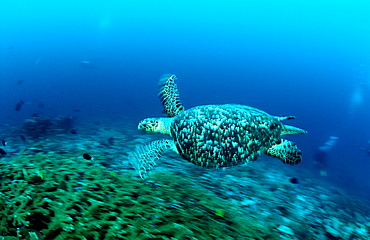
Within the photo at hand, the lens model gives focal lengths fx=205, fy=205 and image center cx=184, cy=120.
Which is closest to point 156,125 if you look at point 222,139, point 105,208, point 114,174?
point 114,174

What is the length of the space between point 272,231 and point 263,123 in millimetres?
1671

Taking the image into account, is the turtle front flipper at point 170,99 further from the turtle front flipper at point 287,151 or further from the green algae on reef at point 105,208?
the turtle front flipper at point 287,151

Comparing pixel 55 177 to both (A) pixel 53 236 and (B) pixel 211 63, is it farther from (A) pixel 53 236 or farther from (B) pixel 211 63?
(B) pixel 211 63

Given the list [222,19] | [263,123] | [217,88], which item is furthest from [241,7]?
[263,123]

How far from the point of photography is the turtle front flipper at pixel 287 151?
3809 mm

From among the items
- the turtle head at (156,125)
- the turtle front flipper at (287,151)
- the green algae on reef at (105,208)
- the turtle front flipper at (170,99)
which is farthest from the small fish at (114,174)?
the turtle front flipper at (287,151)

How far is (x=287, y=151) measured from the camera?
381 cm

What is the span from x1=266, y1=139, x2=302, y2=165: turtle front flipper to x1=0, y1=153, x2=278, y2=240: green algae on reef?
1.32 meters

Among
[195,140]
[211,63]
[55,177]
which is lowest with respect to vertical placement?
[55,177]

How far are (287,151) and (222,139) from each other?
1442 millimetres

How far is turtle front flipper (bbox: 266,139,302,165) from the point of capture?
12.5 feet

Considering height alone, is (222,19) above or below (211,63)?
above

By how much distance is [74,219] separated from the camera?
2.29 m

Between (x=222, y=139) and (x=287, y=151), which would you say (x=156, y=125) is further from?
(x=287, y=151)
